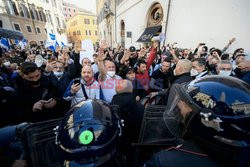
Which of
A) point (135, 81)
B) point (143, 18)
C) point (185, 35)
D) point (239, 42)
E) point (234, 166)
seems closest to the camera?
point (234, 166)

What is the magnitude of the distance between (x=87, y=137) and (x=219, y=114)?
0.91 meters

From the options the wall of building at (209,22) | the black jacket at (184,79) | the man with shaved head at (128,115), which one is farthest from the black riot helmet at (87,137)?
the wall of building at (209,22)

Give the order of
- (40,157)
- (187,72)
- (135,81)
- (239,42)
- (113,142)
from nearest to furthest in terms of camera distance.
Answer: (113,142) → (40,157) → (187,72) → (135,81) → (239,42)

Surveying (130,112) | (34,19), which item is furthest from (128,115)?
(34,19)

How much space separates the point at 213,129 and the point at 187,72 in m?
1.94

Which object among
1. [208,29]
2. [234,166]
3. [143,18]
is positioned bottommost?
[234,166]

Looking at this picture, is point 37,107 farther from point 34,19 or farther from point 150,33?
point 34,19

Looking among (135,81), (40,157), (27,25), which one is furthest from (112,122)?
(27,25)

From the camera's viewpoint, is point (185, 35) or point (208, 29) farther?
point (185, 35)

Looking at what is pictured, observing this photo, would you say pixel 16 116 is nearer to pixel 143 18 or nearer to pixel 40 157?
pixel 40 157

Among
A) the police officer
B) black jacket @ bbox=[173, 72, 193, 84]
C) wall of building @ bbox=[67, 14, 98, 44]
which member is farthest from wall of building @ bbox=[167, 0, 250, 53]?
wall of building @ bbox=[67, 14, 98, 44]

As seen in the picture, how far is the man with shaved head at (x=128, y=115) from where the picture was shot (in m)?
1.70

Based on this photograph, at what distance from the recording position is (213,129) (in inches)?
34.3

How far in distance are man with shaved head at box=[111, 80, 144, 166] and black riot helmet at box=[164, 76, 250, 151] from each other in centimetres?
80
